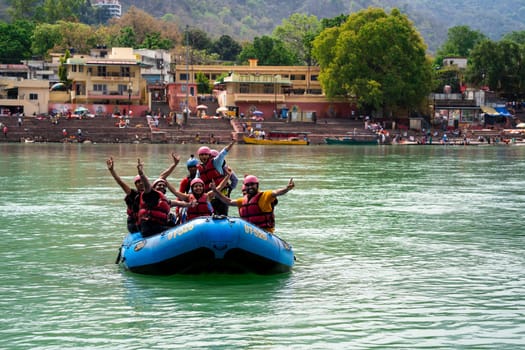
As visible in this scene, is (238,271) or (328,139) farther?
(328,139)

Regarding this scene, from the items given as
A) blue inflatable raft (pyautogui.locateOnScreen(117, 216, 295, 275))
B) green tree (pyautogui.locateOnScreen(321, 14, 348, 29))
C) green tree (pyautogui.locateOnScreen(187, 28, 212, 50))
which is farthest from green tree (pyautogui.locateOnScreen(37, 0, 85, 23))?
blue inflatable raft (pyautogui.locateOnScreen(117, 216, 295, 275))

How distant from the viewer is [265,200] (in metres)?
16.0

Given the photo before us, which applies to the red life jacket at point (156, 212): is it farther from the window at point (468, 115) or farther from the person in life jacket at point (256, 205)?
the window at point (468, 115)

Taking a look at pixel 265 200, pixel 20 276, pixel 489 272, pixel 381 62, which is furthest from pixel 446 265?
pixel 381 62

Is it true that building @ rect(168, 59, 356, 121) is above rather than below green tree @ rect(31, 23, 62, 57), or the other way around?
below

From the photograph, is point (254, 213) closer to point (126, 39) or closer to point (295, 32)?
point (126, 39)

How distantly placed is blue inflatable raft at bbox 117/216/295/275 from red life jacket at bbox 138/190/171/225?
408 mm

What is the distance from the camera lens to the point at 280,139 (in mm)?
80812

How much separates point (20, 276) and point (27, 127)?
62386mm

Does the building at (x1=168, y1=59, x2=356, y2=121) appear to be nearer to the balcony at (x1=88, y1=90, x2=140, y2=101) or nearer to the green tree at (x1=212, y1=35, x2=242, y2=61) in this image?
the balcony at (x1=88, y1=90, x2=140, y2=101)

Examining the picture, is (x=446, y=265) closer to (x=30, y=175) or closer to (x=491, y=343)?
(x=491, y=343)

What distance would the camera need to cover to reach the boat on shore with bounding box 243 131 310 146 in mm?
78375

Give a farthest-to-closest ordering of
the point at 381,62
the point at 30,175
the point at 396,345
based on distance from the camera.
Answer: the point at 381,62
the point at 30,175
the point at 396,345

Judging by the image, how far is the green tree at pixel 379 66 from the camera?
84.7m
